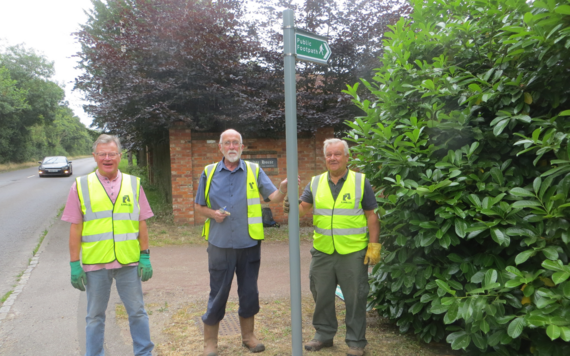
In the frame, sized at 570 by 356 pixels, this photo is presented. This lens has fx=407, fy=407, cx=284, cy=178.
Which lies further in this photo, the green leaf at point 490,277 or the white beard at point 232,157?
the white beard at point 232,157

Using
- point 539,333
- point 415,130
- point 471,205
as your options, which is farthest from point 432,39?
point 539,333

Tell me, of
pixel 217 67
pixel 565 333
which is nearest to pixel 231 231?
pixel 565 333

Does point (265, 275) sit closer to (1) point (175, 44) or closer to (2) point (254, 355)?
(2) point (254, 355)

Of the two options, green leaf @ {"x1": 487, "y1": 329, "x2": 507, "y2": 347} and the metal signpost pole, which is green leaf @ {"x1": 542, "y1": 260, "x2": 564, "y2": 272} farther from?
the metal signpost pole

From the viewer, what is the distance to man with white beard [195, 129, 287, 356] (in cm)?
346

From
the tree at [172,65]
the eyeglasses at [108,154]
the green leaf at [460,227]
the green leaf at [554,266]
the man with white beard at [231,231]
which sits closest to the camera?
the green leaf at [554,266]

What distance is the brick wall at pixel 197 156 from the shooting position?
913 centimetres


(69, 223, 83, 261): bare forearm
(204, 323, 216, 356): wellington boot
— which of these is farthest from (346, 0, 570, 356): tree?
(69, 223, 83, 261): bare forearm

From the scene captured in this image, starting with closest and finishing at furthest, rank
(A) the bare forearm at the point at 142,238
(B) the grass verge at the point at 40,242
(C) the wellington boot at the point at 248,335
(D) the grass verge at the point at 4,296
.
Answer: (A) the bare forearm at the point at 142,238 < (C) the wellington boot at the point at 248,335 < (D) the grass verge at the point at 4,296 < (B) the grass verge at the point at 40,242

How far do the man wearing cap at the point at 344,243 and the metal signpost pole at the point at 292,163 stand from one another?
91 cm

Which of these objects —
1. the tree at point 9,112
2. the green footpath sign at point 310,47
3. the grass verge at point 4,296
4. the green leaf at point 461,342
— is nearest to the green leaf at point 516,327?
the green leaf at point 461,342

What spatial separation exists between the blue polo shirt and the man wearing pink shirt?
1.97 feet

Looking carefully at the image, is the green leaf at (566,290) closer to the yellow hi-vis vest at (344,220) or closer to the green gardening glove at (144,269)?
the yellow hi-vis vest at (344,220)

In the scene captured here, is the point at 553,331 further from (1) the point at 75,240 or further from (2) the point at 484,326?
(1) the point at 75,240
